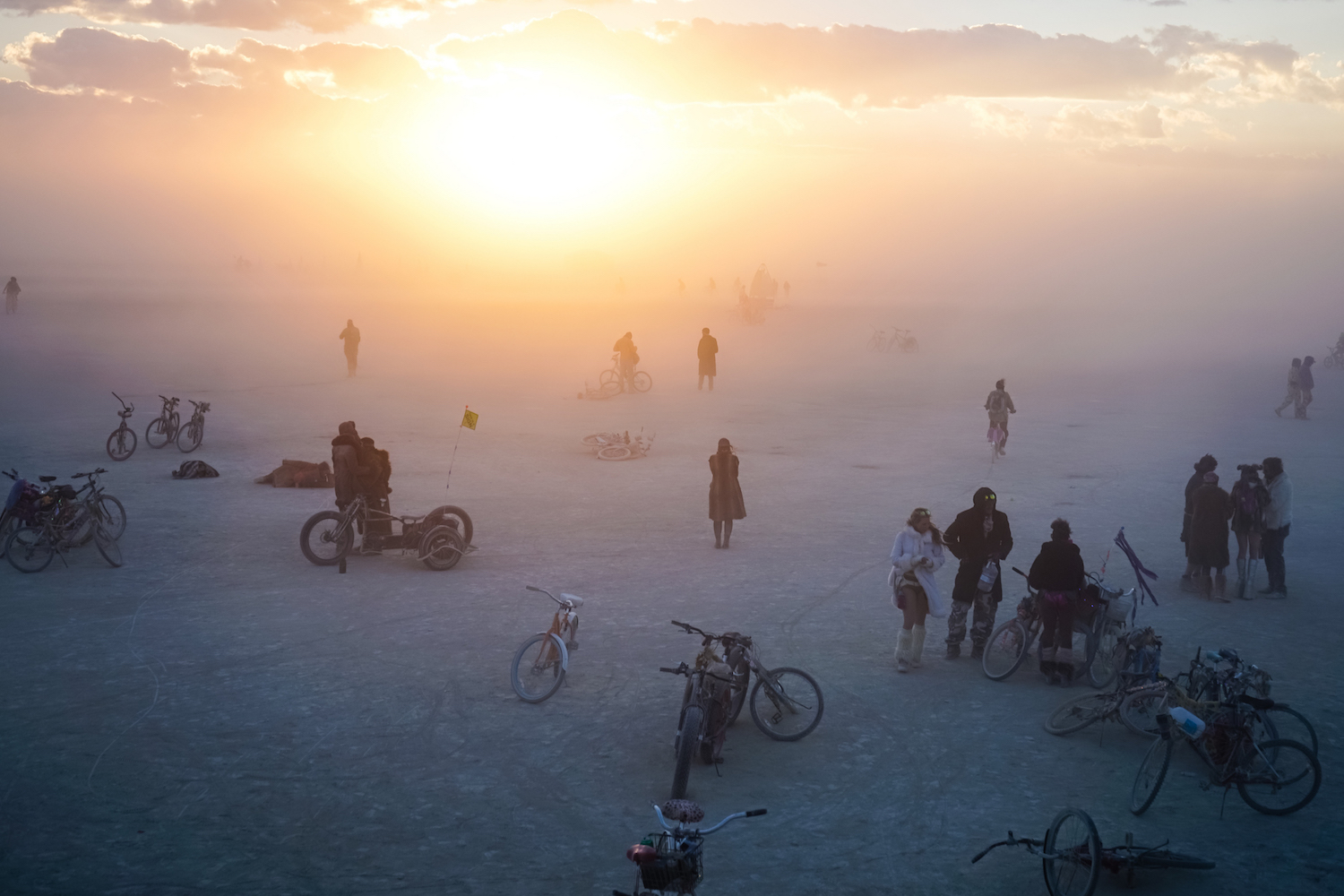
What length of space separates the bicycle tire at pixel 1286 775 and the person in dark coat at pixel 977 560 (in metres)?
3.03

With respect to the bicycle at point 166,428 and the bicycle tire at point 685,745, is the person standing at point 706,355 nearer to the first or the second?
the bicycle at point 166,428

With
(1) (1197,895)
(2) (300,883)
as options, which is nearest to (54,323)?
(2) (300,883)

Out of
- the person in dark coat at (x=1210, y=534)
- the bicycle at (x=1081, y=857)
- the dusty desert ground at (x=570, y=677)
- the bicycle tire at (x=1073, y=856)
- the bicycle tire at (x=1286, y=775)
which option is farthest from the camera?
the person in dark coat at (x=1210, y=534)

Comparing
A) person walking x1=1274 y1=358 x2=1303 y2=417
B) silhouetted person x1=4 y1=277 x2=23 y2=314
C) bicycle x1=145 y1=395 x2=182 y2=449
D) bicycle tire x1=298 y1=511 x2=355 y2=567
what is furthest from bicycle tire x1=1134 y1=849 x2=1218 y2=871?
silhouetted person x1=4 y1=277 x2=23 y2=314

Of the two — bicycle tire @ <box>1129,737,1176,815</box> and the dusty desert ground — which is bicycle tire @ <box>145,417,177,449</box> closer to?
the dusty desert ground

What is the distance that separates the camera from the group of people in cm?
1216

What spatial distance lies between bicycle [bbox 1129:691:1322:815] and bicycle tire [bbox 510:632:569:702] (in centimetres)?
457

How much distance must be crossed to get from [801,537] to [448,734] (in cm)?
781

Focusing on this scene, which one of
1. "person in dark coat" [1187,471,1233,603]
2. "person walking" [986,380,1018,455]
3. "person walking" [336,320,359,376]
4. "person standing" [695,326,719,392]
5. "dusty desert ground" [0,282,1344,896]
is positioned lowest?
"dusty desert ground" [0,282,1344,896]

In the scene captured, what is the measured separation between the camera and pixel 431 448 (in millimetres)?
21500

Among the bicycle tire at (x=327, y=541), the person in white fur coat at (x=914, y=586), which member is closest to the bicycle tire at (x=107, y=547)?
the bicycle tire at (x=327, y=541)

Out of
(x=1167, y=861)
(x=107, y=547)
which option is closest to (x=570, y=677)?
(x=1167, y=861)

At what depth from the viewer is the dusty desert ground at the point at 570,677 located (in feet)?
20.9

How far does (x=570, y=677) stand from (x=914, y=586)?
332 centimetres
